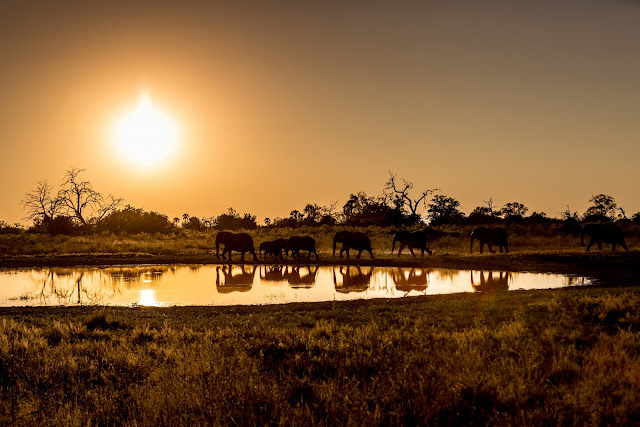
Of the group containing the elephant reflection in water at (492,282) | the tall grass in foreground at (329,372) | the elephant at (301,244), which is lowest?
the elephant reflection in water at (492,282)

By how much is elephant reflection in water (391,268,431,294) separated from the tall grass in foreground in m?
8.80

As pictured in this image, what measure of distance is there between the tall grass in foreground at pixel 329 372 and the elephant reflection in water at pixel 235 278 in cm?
931

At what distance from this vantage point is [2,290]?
2239cm

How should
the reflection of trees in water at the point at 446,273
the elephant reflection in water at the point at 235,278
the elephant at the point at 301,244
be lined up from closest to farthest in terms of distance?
the elephant reflection in water at the point at 235,278 → the reflection of trees in water at the point at 446,273 → the elephant at the point at 301,244

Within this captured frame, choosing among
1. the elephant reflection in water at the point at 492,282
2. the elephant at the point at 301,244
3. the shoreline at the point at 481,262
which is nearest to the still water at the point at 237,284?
the elephant reflection in water at the point at 492,282

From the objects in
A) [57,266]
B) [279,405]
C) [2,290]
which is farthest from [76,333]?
[57,266]

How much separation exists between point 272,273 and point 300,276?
234 centimetres

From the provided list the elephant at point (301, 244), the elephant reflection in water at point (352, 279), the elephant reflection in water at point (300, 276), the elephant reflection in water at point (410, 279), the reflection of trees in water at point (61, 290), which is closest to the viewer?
the reflection of trees in water at point (61, 290)

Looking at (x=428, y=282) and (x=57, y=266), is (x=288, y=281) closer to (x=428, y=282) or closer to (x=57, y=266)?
(x=428, y=282)

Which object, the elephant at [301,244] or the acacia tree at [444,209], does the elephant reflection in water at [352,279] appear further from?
the acacia tree at [444,209]

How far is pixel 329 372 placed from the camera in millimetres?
8328

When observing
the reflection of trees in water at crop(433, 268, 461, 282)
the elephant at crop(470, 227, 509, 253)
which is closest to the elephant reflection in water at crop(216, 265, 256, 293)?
the reflection of trees in water at crop(433, 268, 461, 282)

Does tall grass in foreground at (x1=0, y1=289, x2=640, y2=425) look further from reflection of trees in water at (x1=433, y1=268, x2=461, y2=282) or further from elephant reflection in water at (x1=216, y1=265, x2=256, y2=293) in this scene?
reflection of trees in water at (x1=433, y1=268, x2=461, y2=282)

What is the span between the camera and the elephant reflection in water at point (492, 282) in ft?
70.9
